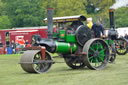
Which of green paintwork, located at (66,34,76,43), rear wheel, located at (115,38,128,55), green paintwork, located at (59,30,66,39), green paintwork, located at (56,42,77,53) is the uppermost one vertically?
green paintwork, located at (59,30,66,39)

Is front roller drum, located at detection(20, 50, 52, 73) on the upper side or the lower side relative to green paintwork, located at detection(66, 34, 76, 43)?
lower

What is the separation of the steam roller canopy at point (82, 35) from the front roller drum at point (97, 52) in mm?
231

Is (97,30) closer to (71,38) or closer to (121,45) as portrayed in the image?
(71,38)

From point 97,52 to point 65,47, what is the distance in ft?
3.46

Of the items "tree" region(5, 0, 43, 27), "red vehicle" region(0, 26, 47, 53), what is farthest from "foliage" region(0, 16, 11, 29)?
"red vehicle" region(0, 26, 47, 53)

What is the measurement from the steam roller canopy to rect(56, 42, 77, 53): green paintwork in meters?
0.23

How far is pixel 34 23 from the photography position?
49.9 m

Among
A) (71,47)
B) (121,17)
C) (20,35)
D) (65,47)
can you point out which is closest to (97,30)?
(71,47)

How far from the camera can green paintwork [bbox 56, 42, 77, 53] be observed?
34.9ft

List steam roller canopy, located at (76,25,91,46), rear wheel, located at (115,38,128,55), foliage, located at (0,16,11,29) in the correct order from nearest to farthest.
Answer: steam roller canopy, located at (76,25,91,46)
rear wheel, located at (115,38,128,55)
foliage, located at (0,16,11,29)

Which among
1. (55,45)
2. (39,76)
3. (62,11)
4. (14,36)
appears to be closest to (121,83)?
(39,76)

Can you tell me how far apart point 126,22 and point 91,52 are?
143 feet

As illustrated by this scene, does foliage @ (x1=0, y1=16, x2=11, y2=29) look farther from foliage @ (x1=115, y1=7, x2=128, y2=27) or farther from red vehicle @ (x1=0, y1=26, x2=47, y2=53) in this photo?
red vehicle @ (x1=0, y1=26, x2=47, y2=53)

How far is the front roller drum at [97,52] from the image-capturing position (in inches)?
435
